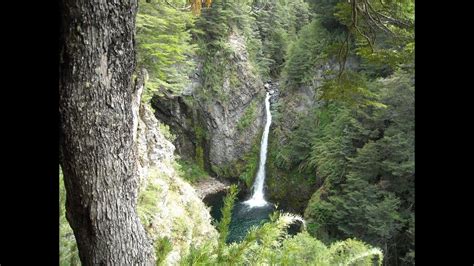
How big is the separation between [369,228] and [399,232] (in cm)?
73

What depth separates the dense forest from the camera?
1994 millimetres

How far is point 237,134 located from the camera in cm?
1877

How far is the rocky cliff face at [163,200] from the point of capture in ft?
16.0

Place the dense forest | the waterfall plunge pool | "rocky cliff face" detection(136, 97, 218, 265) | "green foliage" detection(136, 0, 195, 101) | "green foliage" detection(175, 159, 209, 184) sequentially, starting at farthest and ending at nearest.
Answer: "green foliage" detection(175, 159, 209, 184), the waterfall plunge pool, "green foliage" detection(136, 0, 195, 101), "rocky cliff face" detection(136, 97, 218, 265), the dense forest

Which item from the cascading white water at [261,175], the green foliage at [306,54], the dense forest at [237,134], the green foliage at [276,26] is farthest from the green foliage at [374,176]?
the green foliage at [276,26]

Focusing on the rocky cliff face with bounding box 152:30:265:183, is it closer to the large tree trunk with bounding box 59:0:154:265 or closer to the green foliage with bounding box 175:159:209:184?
the green foliage with bounding box 175:159:209:184

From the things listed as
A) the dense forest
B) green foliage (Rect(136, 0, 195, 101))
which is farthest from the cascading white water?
green foliage (Rect(136, 0, 195, 101))

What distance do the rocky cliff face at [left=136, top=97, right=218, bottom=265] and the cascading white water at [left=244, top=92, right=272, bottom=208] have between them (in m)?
9.25

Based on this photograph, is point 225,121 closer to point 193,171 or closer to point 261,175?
point 193,171

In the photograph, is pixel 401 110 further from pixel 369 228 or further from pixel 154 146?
pixel 154 146

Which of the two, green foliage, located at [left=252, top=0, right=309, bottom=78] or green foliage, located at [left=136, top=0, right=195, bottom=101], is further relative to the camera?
green foliage, located at [left=252, top=0, right=309, bottom=78]

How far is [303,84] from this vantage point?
17.4 meters
